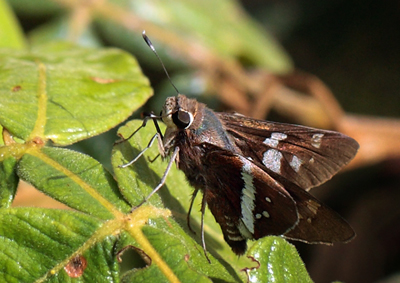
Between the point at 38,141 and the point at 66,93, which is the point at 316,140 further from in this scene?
the point at 38,141

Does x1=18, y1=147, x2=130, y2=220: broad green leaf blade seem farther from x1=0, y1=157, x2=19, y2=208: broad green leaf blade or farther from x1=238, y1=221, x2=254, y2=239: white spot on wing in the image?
x1=238, y1=221, x2=254, y2=239: white spot on wing

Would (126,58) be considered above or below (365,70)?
above

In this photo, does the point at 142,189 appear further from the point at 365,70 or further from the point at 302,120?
the point at 365,70

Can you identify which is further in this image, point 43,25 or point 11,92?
point 43,25

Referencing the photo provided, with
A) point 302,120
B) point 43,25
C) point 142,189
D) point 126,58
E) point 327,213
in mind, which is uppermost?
point 327,213

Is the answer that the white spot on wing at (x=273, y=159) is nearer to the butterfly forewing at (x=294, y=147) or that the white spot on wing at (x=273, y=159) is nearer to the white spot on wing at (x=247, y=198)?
the butterfly forewing at (x=294, y=147)

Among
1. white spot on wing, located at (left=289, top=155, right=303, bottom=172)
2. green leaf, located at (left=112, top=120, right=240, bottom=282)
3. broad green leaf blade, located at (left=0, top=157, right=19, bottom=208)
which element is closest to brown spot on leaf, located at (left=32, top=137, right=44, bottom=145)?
broad green leaf blade, located at (left=0, top=157, right=19, bottom=208)

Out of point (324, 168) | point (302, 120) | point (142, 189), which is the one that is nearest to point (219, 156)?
point (142, 189)

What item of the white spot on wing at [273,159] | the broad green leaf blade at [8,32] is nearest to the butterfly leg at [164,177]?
the white spot on wing at [273,159]
